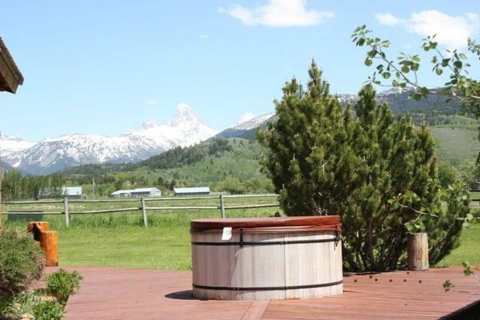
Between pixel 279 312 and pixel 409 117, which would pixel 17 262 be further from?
pixel 409 117

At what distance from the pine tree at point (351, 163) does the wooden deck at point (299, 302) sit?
0.75m

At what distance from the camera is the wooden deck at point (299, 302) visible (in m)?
7.76

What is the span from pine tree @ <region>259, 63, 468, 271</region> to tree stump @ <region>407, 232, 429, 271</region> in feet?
0.87

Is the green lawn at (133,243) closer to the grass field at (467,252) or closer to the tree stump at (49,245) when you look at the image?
the grass field at (467,252)

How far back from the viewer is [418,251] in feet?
38.6

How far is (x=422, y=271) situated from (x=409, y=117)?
2.22 metres

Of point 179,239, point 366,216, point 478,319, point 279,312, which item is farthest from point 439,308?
point 179,239

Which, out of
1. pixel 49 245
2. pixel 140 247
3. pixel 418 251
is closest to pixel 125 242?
pixel 140 247

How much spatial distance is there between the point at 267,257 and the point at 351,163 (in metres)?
2.83

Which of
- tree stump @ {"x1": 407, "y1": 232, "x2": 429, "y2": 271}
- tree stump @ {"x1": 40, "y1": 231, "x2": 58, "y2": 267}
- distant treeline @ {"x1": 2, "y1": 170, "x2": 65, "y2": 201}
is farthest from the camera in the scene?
distant treeline @ {"x1": 2, "y1": 170, "x2": 65, "y2": 201}

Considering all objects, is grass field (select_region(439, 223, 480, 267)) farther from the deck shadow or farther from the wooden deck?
the deck shadow

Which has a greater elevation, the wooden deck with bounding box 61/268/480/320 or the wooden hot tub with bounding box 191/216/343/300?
the wooden hot tub with bounding box 191/216/343/300

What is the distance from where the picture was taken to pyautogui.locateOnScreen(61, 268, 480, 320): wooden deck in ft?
25.4

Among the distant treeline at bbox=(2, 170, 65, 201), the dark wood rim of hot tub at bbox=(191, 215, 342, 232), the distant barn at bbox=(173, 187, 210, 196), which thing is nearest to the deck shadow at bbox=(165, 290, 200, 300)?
the dark wood rim of hot tub at bbox=(191, 215, 342, 232)
